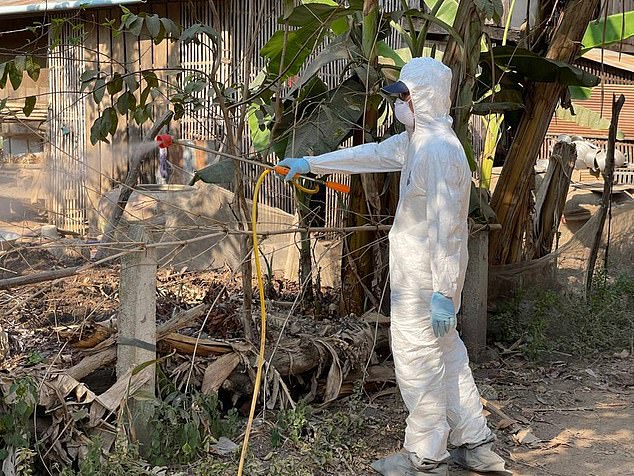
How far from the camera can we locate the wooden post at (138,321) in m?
4.44

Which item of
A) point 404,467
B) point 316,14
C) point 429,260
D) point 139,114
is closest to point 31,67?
point 139,114

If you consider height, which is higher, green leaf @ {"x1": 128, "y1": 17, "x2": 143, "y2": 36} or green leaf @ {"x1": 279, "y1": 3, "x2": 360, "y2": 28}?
green leaf @ {"x1": 279, "y1": 3, "x2": 360, "y2": 28}

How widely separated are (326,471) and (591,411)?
2081 mm

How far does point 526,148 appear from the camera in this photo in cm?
693

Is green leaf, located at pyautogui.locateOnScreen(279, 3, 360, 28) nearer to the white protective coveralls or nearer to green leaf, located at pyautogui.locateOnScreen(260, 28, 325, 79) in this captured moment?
green leaf, located at pyautogui.locateOnScreen(260, 28, 325, 79)

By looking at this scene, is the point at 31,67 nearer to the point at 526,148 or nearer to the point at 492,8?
the point at 492,8

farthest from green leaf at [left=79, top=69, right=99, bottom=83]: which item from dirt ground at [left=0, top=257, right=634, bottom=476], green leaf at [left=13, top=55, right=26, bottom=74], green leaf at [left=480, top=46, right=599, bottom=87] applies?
green leaf at [left=480, top=46, right=599, bottom=87]

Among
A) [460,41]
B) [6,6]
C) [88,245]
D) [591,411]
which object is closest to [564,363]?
[591,411]

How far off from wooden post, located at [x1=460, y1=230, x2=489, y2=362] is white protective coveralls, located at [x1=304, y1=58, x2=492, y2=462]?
1826 mm

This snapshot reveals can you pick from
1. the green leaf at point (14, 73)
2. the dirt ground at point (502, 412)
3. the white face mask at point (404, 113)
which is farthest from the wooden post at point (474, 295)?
the green leaf at point (14, 73)

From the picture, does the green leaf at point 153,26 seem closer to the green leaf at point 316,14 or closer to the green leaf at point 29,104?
the green leaf at point 29,104

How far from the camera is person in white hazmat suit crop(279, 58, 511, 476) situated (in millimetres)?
4262

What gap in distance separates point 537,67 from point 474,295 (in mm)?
1728

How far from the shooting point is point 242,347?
5055 millimetres
